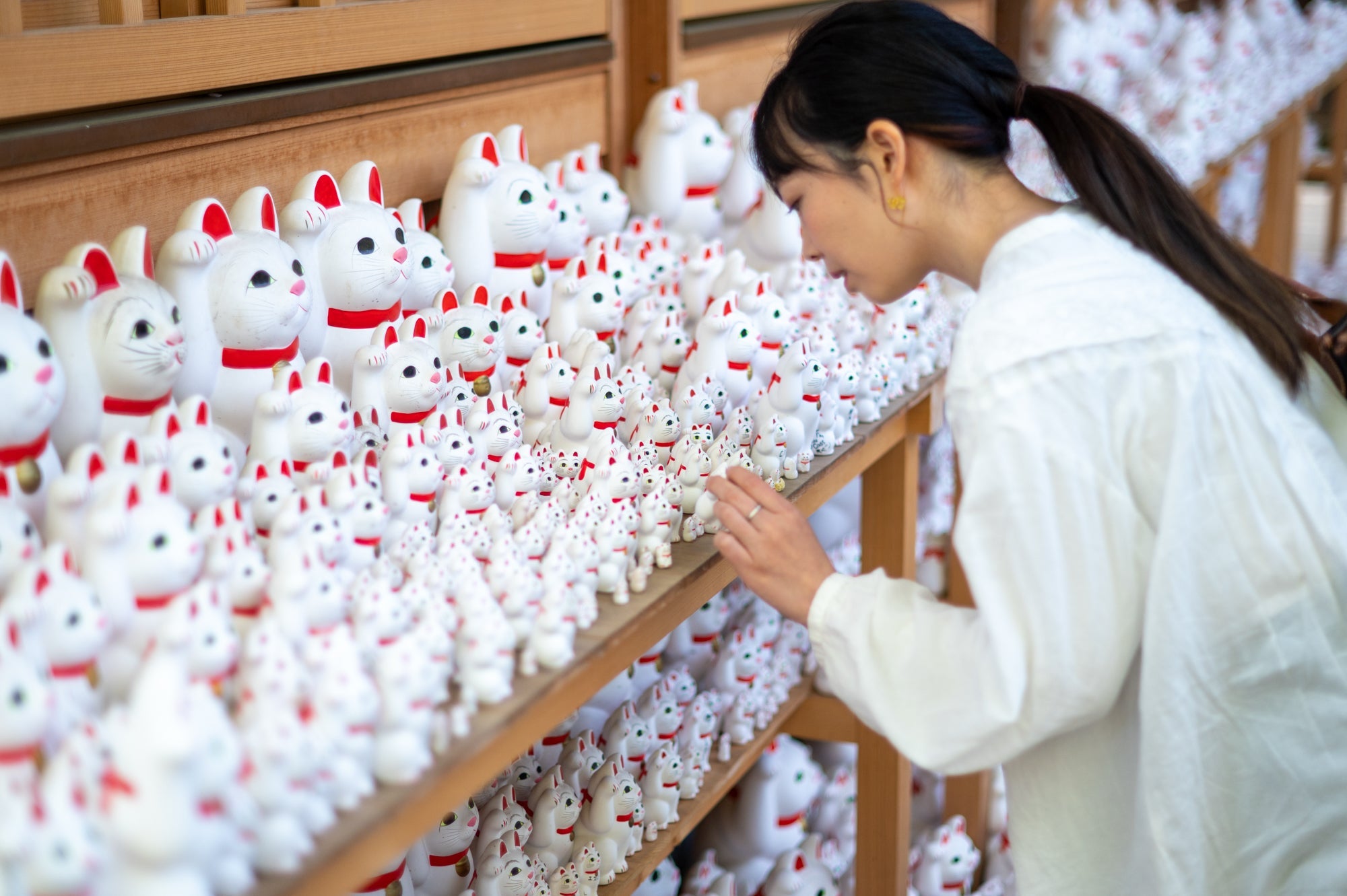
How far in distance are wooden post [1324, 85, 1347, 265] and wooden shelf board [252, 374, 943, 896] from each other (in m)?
4.68

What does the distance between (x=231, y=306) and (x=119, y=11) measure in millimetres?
309

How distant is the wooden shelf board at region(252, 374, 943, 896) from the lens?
85 centimetres

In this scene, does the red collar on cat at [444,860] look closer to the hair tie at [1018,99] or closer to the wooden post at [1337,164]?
the hair tie at [1018,99]

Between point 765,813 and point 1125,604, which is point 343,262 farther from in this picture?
point 765,813

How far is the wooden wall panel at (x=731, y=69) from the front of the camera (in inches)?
91.1

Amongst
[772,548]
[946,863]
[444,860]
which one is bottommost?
[946,863]

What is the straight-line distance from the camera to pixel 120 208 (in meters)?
1.28

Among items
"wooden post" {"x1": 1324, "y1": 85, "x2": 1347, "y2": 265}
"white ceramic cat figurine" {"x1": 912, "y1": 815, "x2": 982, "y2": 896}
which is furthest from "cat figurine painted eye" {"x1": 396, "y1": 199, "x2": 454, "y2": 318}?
"wooden post" {"x1": 1324, "y1": 85, "x2": 1347, "y2": 265}

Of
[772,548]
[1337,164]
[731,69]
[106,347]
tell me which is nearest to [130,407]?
[106,347]

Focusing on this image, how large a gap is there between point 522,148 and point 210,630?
0.99m

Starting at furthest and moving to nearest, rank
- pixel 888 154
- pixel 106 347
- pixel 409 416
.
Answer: pixel 409 416
pixel 888 154
pixel 106 347

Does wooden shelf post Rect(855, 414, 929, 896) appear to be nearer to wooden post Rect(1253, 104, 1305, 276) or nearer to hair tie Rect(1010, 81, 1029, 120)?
hair tie Rect(1010, 81, 1029, 120)

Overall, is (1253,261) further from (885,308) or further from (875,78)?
(885,308)

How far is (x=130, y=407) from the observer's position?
3.71 feet
